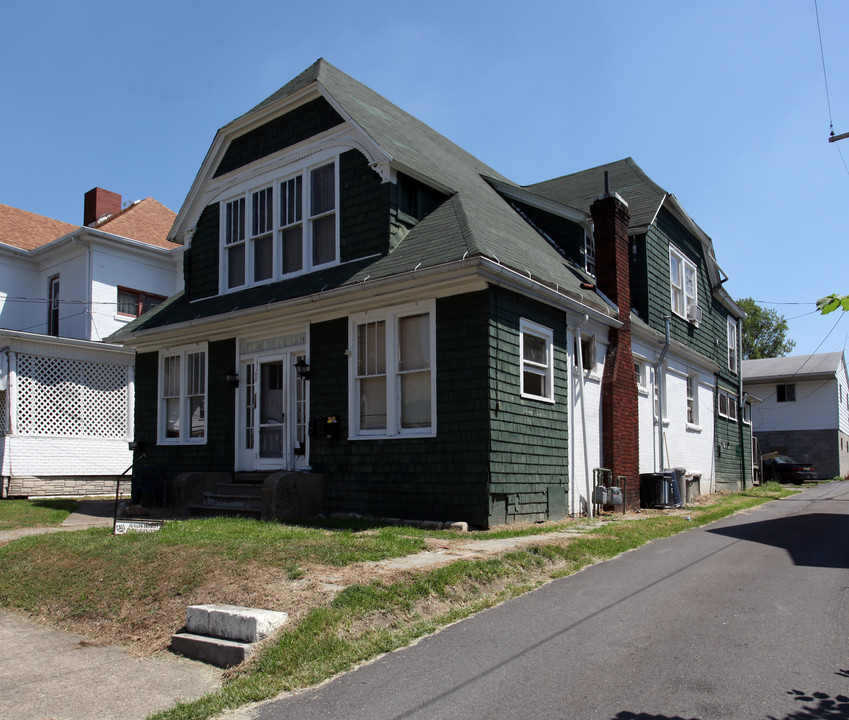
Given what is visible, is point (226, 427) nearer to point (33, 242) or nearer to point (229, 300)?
point (229, 300)

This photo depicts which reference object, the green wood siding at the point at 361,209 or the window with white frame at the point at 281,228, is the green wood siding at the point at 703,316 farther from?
the window with white frame at the point at 281,228

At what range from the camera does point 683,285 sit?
19.3m

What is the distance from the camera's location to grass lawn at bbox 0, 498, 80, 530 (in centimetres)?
1277

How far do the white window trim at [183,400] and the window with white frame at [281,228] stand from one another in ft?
5.03

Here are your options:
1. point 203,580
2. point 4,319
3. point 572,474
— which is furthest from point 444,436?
point 4,319

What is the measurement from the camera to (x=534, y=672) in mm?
4848

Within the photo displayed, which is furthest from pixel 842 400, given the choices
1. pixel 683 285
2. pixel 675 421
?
pixel 675 421

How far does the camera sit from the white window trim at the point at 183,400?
1489 centimetres

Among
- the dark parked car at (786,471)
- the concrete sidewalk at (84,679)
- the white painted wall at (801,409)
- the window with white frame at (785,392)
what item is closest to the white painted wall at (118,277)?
the concrete sidewalk at (84,679)

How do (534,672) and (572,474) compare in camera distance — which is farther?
(572,474)

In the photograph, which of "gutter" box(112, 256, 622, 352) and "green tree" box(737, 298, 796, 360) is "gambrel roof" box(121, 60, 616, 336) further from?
"green tree" box(737, 298, 796, 360)

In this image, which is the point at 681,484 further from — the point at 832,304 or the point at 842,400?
the point at 842,400

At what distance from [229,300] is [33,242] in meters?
14.5

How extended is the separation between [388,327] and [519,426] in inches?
100
